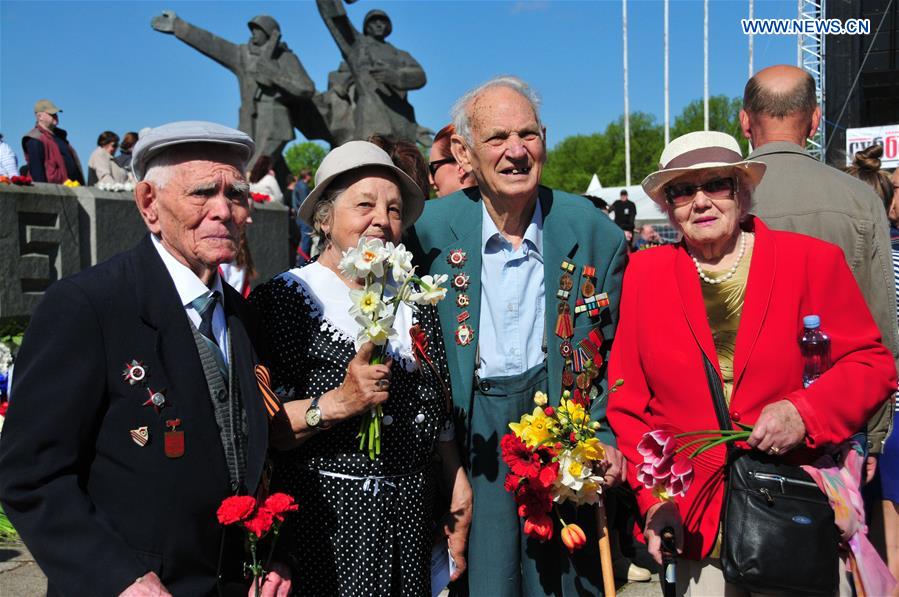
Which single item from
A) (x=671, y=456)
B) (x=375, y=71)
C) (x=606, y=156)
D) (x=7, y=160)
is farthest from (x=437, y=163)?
(x=606, y=156)

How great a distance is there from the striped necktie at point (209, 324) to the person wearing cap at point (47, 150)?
386 inches

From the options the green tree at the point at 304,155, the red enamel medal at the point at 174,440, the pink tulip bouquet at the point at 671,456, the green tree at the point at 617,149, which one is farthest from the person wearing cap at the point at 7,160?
the green tree at the point at 304,155

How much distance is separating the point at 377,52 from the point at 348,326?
17961mm

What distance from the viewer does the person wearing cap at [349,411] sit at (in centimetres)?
276

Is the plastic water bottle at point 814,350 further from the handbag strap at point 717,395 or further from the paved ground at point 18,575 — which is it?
the paved ground at point 18,575

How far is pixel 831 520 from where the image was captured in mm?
2648

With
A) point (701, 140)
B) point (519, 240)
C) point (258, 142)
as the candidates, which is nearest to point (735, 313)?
point (701, 140)

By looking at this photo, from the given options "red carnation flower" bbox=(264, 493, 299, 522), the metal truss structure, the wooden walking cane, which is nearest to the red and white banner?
the metal truss structure

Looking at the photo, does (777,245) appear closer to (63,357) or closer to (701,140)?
(701,140)

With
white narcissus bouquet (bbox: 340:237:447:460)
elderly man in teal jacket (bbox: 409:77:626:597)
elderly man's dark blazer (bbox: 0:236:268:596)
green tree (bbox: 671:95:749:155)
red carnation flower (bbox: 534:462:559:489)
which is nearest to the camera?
elderly man's dark blazer (bbox: 0:236:268:596)

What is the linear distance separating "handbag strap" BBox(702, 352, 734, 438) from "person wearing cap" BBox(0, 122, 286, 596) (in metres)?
1.57

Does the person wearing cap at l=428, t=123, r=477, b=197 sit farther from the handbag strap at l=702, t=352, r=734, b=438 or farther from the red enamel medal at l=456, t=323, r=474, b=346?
the handbag strap at l=702, t=352, r=734, b=438

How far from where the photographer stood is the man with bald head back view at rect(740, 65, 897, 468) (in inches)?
137

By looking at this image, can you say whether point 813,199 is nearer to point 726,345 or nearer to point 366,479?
point 726,345
